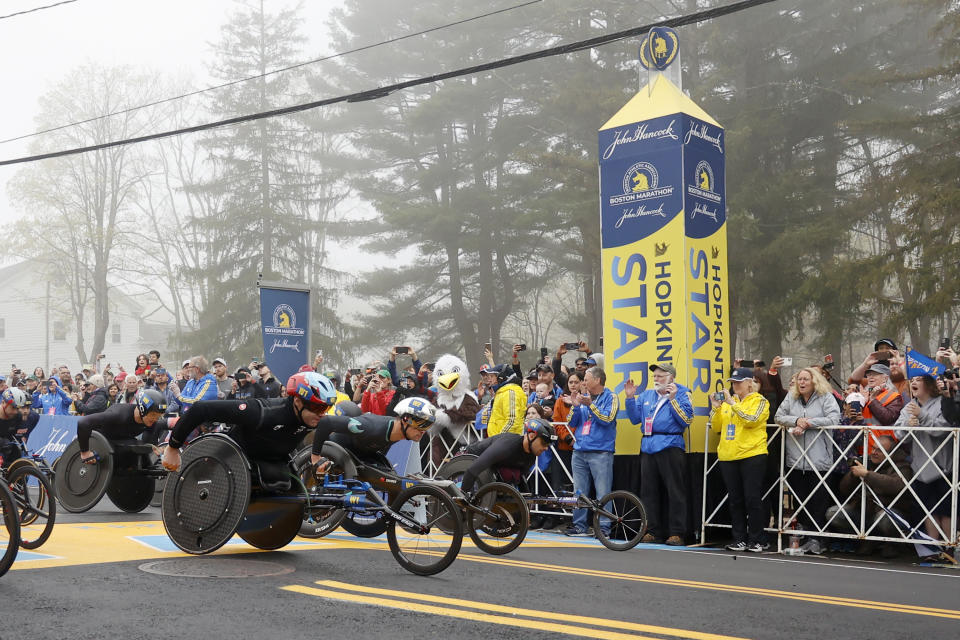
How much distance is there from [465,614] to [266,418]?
2.79 m

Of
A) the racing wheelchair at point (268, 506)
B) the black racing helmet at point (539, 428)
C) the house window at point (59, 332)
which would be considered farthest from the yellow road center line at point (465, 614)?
the house window at point (59, 332)

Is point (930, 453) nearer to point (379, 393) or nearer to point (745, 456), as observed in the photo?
point (745, 456)

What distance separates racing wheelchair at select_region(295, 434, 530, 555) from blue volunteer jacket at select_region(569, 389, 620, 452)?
116 inches

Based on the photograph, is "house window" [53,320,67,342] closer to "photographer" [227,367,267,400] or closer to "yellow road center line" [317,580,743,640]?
"photographer" [227,367,267,400]

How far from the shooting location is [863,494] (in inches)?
443

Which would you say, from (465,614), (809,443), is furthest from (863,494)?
(465,614)

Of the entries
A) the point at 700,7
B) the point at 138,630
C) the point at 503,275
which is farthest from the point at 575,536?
the point at 503,275

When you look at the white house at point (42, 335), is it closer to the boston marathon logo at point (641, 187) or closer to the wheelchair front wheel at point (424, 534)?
the boston marathon logo at point (641, 187)

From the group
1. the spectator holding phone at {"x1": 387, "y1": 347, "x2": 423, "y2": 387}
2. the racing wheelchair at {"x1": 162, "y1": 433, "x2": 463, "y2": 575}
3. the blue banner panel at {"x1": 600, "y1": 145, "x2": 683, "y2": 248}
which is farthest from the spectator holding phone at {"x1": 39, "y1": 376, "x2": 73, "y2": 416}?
the racing wheelchair at {"x1": 162, "y1": 433, "x2": 463, "y2": 575}

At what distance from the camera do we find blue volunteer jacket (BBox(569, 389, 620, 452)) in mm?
12703

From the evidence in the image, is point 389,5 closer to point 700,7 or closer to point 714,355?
point 700,7

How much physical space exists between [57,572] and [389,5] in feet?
116

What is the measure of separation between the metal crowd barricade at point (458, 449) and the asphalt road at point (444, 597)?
3572 millimetres

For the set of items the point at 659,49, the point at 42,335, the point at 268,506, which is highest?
the point at 42,335
